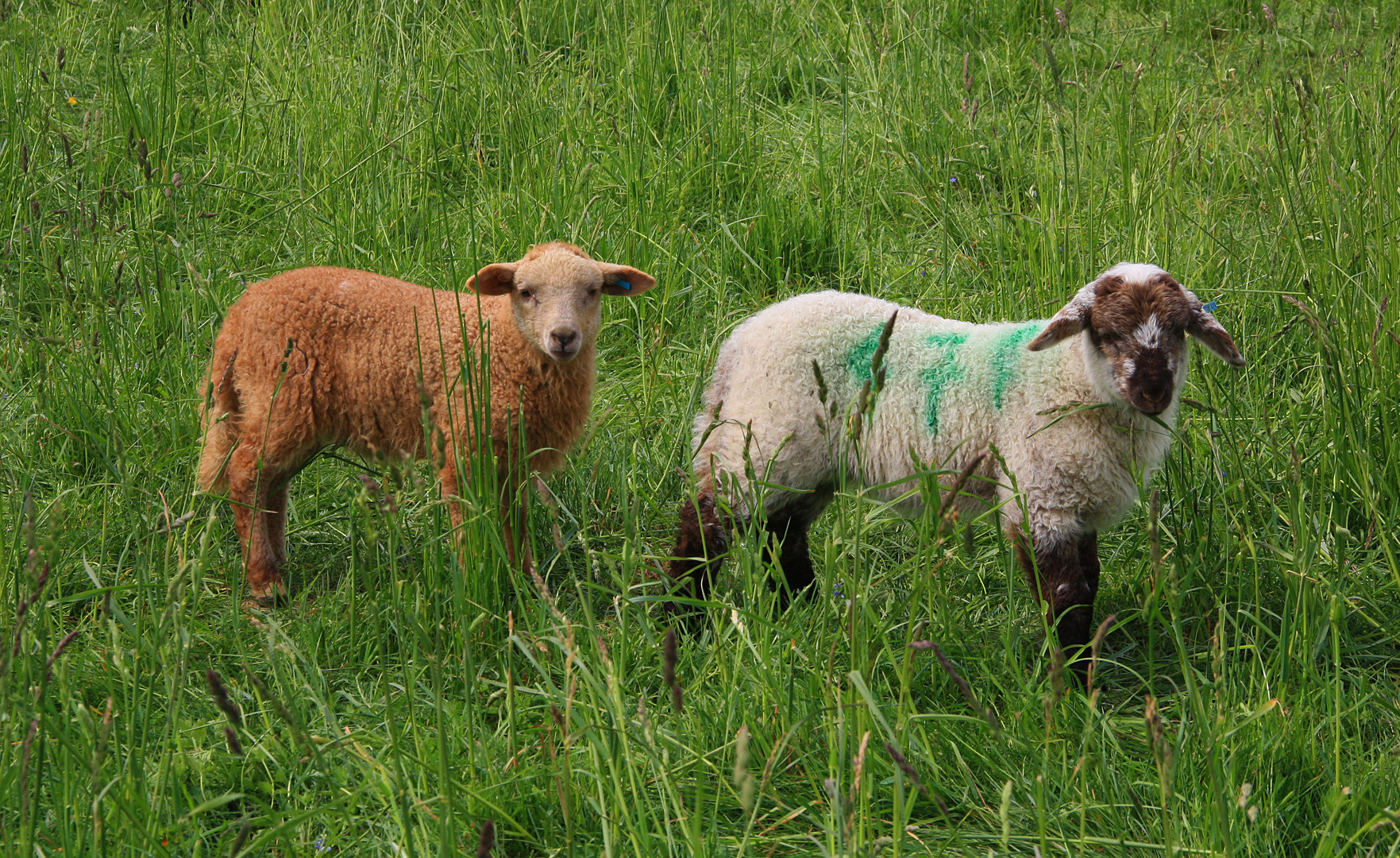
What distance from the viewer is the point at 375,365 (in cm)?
368

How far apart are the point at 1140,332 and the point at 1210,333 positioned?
0.70 feet

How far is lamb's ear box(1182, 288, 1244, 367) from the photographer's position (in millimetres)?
3080

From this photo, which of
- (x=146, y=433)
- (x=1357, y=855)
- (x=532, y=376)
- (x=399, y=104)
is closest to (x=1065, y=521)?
(x=1357, y=855)

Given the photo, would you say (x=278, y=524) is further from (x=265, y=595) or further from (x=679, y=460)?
(x=679, y=460)

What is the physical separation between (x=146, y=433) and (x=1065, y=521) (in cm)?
289

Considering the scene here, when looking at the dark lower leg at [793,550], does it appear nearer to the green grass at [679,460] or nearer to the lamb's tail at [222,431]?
the green grass at [679,460]

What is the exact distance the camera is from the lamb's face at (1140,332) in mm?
3004

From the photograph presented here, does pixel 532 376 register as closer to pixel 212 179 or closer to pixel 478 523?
pixel 478 523

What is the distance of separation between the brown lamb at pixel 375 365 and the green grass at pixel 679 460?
0.16 m

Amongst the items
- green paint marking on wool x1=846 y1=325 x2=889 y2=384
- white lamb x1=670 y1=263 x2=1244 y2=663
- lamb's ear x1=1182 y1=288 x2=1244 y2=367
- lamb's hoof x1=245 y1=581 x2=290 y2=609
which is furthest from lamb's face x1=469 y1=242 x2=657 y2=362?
lamb's ear x1=1182 y1=288 x2=1244 y2=367

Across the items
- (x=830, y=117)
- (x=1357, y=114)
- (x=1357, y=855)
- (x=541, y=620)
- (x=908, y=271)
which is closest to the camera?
(x=1357, y=855)

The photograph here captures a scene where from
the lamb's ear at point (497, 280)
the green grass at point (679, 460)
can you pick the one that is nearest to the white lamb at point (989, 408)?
the green grass at point (679, 460)

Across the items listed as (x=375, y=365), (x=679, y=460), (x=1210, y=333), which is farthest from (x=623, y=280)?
(x=1210, y=333)

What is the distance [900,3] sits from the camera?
6.27 m
